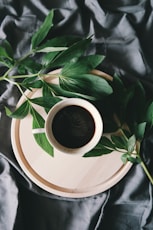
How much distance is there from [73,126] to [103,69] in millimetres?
124

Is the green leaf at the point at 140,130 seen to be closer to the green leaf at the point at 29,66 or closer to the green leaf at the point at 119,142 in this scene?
the green leaf at the point at 119,142

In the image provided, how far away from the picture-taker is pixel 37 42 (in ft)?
2.13

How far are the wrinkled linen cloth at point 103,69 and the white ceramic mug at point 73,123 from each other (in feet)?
0.34

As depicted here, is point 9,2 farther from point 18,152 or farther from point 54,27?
point 18,152

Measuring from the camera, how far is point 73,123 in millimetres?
641

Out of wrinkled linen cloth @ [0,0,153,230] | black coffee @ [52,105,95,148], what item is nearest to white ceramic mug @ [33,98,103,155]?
black coffee @ [52,105,95,148]

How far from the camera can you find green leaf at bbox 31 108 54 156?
649 mm

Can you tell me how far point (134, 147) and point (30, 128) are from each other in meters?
0.16

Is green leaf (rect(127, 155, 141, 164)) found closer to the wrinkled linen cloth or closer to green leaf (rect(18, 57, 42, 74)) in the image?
the wrinkled linen cloth

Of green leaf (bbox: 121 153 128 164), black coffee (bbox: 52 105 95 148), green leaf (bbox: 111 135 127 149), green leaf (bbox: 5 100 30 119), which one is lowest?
green leaf (bbox: 121 153 128 164)

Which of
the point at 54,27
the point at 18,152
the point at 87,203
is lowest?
the point at 87,203

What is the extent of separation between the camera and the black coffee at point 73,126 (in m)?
0.64

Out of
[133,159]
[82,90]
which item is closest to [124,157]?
[133,159]

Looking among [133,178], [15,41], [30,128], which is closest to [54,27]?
[15,41]
